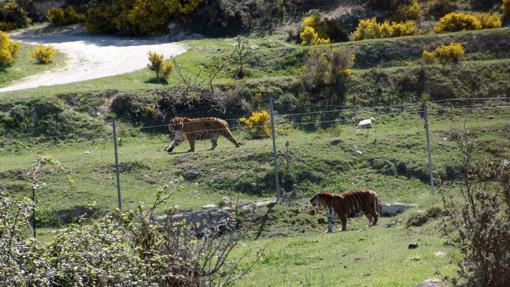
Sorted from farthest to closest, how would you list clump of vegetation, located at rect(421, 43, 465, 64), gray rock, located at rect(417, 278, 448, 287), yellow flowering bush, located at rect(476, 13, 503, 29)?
yellow flowering bush, located at rect(476, 13, 503, 29) < clump of vegetation, located at rect(421, 43, 465, 64) < gray rock, located at rect(417, 278, 448, 287)

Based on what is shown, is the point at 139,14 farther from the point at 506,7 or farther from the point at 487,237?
the point at 487,237

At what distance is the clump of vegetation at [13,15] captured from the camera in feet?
159

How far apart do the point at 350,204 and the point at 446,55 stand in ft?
45.0

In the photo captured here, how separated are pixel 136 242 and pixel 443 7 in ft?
107

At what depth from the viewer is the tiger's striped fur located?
74.5 ft

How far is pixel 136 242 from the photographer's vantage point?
12531mm

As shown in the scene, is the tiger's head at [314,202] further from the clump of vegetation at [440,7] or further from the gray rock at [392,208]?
the clump of vegetation at [440,7]

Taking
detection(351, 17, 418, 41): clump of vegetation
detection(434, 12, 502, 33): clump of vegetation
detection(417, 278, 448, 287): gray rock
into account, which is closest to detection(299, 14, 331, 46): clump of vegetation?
detection(351, 17, 418, 41): clump of vegetation

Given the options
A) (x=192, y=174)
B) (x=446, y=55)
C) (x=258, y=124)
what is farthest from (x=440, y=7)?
(x=192, y=174)

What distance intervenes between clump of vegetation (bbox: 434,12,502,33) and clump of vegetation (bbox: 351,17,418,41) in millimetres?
1023

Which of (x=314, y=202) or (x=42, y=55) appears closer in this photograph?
(x=314, y=202)

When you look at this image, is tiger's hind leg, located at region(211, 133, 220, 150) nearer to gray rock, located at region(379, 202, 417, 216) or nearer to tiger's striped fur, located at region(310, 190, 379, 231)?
gray rock, located at region(379, 202, 417, 216)

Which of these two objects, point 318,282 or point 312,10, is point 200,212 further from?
point 312,10

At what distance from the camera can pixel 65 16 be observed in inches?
1930
